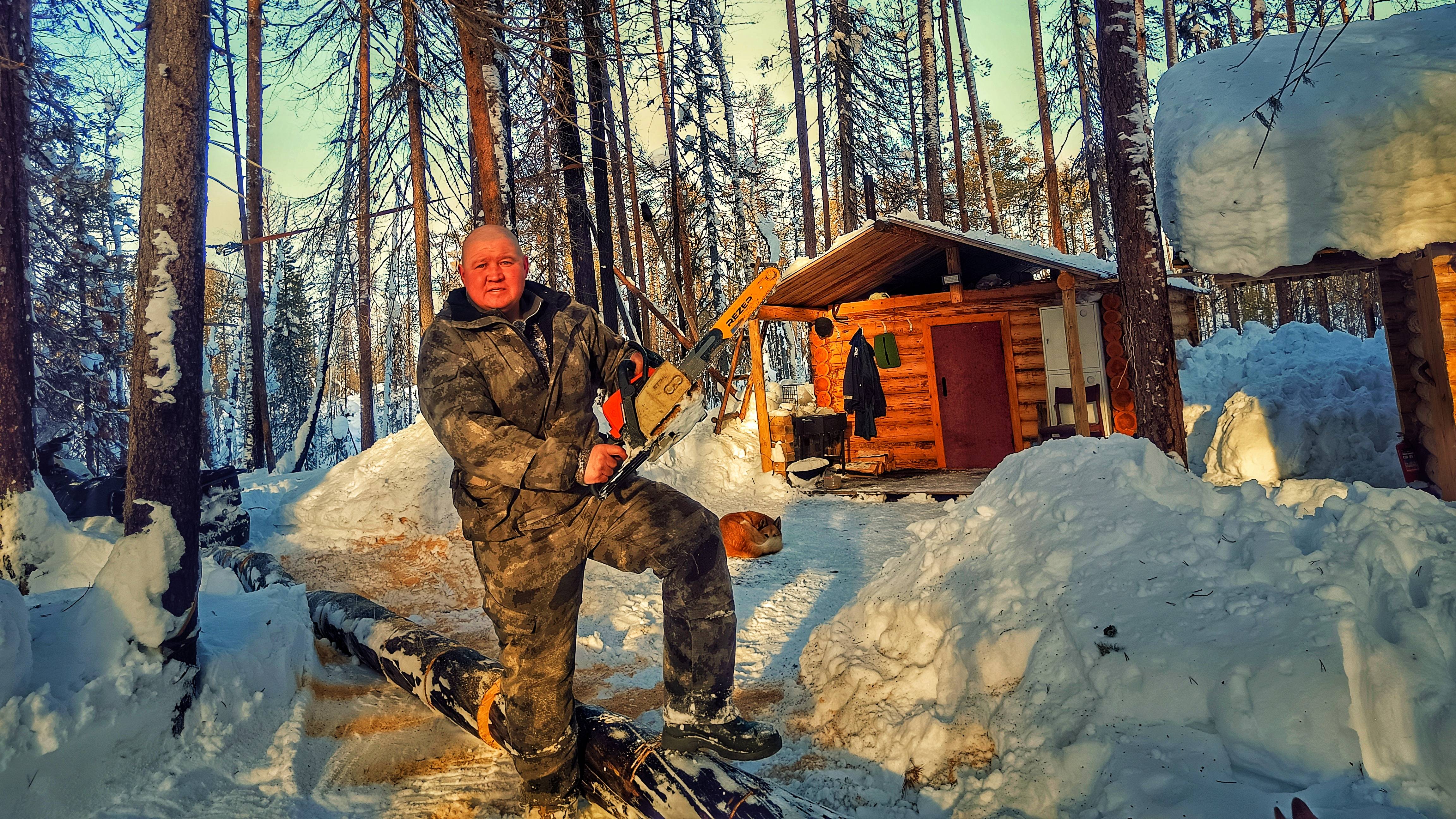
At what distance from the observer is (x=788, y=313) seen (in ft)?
37.1

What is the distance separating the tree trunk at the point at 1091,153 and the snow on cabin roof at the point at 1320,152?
10.2 m

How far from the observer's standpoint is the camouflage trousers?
2.46 meters

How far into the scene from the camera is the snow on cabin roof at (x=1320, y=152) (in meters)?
5.18

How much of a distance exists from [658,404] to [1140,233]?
550 cm

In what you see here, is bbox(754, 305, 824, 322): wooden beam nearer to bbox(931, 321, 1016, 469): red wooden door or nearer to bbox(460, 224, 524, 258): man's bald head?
A: bbox(931, 321, 1016, 469): red wooden door

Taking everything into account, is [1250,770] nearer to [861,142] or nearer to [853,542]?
[853,542]

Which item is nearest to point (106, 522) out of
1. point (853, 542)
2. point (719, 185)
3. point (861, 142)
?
point (853, 542)

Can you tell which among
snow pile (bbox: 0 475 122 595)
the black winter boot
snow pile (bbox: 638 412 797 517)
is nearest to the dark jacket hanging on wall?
snow pile (bbox: 638 412 797 517)


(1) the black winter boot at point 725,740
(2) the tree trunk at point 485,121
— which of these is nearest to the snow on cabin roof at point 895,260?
(2) the tree trunk at point 485,121

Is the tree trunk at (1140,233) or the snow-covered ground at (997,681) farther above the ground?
the tree trunk at (1140,233)

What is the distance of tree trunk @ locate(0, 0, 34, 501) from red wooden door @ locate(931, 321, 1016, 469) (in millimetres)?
11148

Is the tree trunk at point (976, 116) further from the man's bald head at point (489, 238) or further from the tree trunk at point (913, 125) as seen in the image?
the man's bald head at point (489, 238)

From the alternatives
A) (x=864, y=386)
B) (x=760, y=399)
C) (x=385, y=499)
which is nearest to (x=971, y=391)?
(x=864, y=386)

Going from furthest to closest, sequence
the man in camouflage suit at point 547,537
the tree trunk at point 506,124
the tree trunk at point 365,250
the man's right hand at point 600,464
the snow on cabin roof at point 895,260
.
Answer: the tree trunk at point 365,250 → the snow on cabin roof at point 895,260 → the tree trunk at point 506,124 → the man in camouflage suit at point 547,537 → the man's right hand at point 600,464
